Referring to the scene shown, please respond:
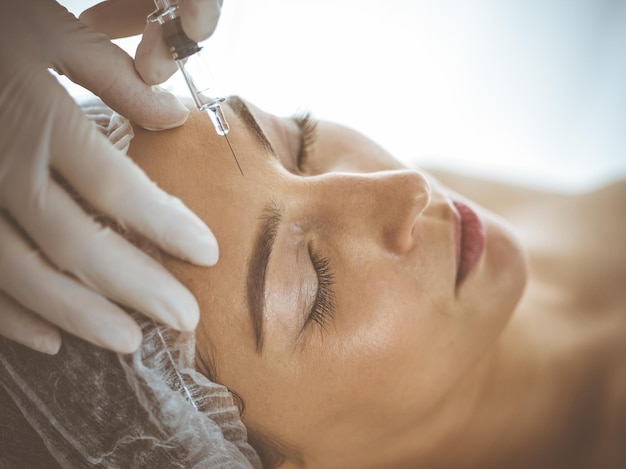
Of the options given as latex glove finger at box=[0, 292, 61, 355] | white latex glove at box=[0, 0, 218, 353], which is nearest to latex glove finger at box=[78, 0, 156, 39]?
white latex glove at box=[0, 0, 218, 353]

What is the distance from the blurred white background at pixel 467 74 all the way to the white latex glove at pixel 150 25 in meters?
0.92

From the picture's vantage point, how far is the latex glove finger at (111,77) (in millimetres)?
832

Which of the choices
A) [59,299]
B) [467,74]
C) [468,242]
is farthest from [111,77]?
[467,74]

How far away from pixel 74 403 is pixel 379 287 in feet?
2.04

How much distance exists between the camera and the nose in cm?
88

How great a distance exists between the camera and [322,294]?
2.81 ft

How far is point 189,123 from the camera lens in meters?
0.89

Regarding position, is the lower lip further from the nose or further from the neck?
the neck

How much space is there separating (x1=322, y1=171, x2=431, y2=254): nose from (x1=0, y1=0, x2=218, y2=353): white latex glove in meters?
0.27

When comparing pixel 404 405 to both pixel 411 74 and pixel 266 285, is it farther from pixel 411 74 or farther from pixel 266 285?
pixel 411 74

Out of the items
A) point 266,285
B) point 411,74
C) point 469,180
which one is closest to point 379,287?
point 266,285

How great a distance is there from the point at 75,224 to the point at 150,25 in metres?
0.44

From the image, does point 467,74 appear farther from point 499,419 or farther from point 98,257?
point 98,257

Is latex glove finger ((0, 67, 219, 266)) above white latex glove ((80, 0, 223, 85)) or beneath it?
beneath
